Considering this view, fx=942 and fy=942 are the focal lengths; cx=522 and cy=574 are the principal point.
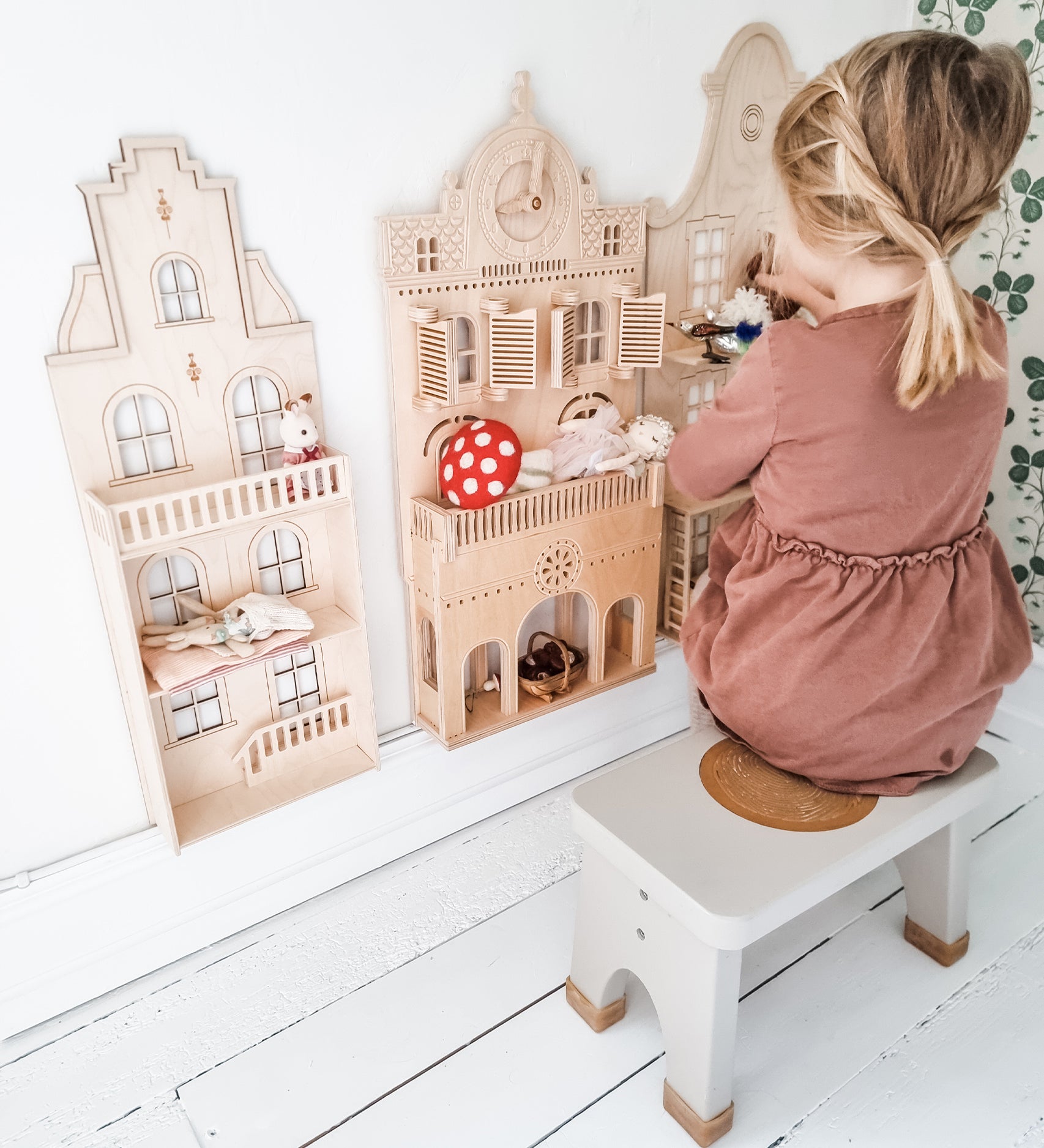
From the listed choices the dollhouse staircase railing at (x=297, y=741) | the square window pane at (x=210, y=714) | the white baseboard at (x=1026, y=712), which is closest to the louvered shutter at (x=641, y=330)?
the dollhouse staircase railing at (x=297, y=741)

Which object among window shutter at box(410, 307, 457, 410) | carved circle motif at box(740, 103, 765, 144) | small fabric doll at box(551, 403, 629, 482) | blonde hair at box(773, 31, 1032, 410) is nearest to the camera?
blonde hair at box(773, 31, 1032, 410)

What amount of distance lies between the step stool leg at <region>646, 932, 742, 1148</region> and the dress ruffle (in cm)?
→ 47

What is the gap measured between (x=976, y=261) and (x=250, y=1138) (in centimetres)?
197

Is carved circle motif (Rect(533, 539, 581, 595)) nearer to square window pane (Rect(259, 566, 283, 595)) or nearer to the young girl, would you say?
the young girl

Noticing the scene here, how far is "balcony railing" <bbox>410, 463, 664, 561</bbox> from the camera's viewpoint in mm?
1357

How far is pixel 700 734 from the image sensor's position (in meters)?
1.33

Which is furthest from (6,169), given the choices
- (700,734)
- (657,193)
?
(700,734)

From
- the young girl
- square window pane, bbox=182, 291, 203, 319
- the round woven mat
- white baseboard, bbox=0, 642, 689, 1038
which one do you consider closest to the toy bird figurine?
the young girl

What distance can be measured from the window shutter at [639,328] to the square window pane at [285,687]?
713 millimetres

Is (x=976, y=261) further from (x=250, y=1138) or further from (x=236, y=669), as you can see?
(x=250, y=1138)

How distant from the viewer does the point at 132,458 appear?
46.1 inches

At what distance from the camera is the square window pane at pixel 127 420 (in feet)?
3.76

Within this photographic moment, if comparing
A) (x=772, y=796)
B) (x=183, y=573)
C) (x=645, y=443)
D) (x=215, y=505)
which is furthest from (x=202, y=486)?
(x=772, y=796)

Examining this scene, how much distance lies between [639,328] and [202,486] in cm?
72
